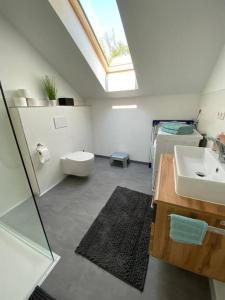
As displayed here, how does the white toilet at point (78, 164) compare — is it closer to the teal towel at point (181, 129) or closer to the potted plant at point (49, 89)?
the potted plant at point (49, 89)

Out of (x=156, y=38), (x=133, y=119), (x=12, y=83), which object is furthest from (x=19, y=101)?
(x=133, y=119)

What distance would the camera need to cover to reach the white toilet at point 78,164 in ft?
7.19

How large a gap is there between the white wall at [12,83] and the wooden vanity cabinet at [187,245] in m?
1.66

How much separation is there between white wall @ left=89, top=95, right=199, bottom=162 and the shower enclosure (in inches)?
71.3

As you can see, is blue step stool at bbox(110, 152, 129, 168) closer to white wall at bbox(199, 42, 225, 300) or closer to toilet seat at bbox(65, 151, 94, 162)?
toilet seat at bbox(65, 151, 94, 162)

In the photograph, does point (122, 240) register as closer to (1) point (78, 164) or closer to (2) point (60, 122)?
(1) point (78, 164)

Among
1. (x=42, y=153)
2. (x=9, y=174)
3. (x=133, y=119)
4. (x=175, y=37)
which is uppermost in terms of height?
(x=175, y=37)

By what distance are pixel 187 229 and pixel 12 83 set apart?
7.57ft

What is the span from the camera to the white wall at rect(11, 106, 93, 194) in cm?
180

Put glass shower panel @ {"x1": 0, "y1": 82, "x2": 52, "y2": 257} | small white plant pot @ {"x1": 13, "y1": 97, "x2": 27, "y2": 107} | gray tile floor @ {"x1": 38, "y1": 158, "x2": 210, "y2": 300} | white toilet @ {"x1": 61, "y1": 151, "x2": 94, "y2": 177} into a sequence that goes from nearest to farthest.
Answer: gray tile floor @ {"x1": 38, "y1": 158, "x2": 210, "y2": 300}, glass shower panel @ {"x1": 0, "y1": 82, "x2": 52, "y2": 257}, small white plant pot @ {"x1": 13, "y1": 97, "x2": 27, "y2": 107}, white toilet @ {"x1": 61, "y1": 151, "x2": 94, "y2": 177}

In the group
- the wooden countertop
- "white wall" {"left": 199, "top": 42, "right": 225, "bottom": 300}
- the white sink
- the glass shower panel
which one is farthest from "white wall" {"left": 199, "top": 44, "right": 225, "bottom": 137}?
the glass shower panel

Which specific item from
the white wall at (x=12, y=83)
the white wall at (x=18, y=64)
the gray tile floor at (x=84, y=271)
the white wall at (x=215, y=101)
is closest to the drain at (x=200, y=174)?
the white wall at (x=215, y=101)

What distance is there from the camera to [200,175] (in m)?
1.13

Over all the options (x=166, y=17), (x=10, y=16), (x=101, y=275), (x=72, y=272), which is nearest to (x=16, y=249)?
(x=72, y=272)
